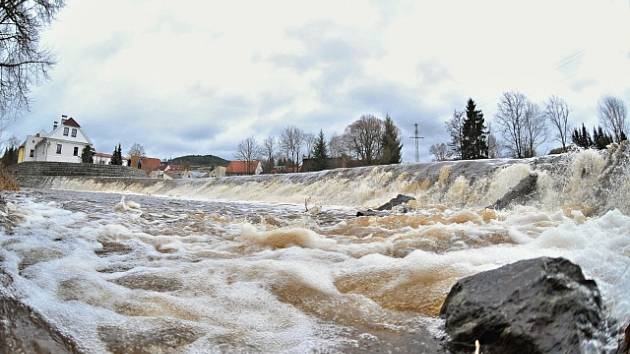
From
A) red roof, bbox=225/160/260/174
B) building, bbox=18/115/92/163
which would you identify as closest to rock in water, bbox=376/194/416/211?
building, bbox=18/115/92/163

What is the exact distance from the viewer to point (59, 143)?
55.6 metres

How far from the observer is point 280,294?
273 cm

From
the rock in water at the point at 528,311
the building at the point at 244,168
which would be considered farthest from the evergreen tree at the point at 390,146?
the rock in water at the point at 528,311

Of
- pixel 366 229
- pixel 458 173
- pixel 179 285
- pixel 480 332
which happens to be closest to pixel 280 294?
pixel 179 285

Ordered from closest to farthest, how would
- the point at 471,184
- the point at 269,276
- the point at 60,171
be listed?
1. the point at 269,276
2. the point at 471,184
3. the point at 60,171

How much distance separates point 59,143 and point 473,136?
187 ft

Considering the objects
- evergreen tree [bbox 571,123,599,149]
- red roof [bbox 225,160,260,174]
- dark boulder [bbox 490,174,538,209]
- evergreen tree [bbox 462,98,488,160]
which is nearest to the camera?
dark boulder [bbox 490,174,538,209]

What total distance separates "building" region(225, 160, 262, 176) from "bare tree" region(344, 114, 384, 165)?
25710mm

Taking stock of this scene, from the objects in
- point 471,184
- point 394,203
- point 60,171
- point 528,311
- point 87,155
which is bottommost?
point 528,311

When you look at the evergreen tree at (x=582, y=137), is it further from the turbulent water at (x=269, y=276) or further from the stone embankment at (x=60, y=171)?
the stone embankment at (x=60, y=171)

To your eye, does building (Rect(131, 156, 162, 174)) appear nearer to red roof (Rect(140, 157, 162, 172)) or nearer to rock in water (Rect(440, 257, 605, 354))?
red roof (Rect(140, 157, 162, 172))

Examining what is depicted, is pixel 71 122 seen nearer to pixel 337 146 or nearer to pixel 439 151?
pixel 337 146

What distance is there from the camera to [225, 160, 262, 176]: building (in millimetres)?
76781

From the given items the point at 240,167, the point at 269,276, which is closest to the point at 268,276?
the point at 269,276
